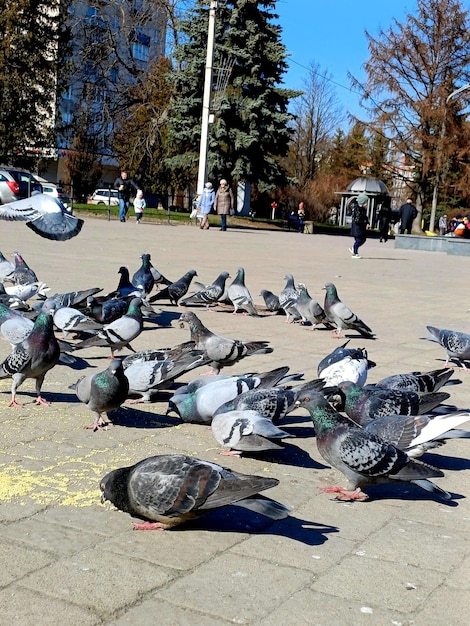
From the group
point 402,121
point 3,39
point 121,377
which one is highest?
point 3,39

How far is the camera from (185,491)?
3.46 m

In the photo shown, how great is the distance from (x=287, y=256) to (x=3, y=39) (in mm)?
27751

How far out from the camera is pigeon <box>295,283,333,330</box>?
9.27 meters

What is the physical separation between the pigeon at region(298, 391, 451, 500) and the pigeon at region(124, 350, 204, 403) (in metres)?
1.66

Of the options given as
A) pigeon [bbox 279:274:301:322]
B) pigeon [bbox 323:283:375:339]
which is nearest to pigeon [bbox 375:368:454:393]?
pigeon [bbox 323:283:375:339]

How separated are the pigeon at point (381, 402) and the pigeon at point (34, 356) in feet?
5.97

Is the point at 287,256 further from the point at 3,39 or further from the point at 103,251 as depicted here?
the point at 3,39

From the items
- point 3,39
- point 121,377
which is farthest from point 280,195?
point 121,377

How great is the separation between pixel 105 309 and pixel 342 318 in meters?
2.46

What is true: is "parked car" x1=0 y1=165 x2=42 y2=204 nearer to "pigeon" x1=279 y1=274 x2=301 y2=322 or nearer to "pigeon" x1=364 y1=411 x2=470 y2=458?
"pigeon" x1=279 y1=274 x2=301 y2=322

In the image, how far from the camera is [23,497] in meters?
3.96

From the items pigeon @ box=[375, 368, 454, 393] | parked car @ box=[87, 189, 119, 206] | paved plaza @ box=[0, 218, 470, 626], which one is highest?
parked car @ box=[87, 189, 119, 206]

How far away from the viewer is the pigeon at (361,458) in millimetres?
3965

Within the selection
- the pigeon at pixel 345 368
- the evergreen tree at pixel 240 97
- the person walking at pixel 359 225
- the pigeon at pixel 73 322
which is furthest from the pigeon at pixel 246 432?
the evergreen tree at pixel 240 97
